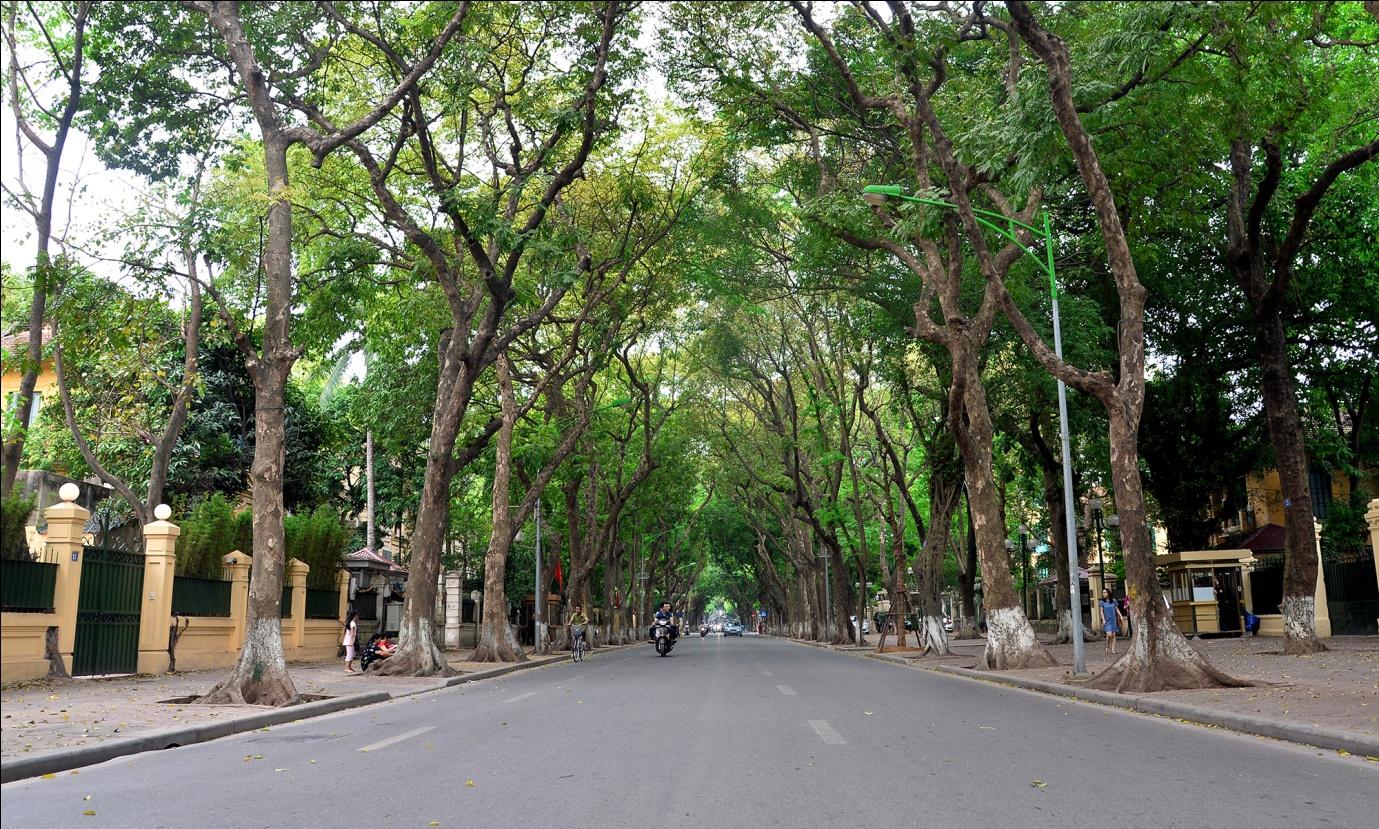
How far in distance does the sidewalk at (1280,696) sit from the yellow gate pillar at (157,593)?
15.4 meters

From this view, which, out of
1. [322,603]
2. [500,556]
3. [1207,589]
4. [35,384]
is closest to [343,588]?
[322,603]

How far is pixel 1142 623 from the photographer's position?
13.5 m

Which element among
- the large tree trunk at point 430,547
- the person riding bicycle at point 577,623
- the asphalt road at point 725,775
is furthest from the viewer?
the person riding bicycle at point 577,623

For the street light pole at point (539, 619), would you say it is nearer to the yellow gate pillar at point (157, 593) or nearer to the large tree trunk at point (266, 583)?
the yellow gate pillar at point (157, 593)

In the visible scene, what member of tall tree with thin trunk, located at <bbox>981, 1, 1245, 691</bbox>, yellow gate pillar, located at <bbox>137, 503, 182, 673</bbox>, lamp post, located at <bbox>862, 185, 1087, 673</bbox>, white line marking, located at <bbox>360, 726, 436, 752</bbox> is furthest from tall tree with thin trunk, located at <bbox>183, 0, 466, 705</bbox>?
tall tree with thin trunk, located at <bbox>981, 1, 1245, 691</bbox>

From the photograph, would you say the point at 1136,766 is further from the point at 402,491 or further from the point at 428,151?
the point at 402,491

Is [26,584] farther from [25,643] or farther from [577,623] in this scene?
[577,623]

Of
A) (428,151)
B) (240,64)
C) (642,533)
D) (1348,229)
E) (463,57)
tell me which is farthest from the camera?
(642,533)

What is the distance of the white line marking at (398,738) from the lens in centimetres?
905

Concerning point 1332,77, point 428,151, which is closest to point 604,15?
point 428,151

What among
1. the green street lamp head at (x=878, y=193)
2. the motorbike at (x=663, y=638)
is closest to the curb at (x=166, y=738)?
the green street lamp head at (x=878, y=193)

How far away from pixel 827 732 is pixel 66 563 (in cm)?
1369

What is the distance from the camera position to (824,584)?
47.0 metres

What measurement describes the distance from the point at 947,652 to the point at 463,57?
19.0m
